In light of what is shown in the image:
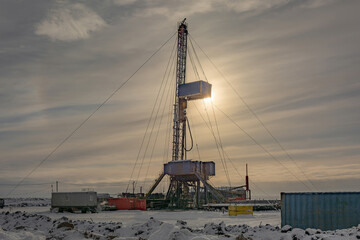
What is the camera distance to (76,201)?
2403 inches

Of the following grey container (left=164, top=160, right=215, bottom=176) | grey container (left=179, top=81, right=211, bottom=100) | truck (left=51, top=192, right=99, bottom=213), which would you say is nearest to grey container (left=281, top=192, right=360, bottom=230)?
truck (left=51, top=192, right=99, bottom=213)

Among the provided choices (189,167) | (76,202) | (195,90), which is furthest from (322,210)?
(195,90)

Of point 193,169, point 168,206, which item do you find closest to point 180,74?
point 193,169

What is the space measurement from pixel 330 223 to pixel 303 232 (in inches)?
290

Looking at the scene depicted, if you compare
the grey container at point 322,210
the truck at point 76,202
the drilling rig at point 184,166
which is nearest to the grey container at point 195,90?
the drilling rig at point 184,166

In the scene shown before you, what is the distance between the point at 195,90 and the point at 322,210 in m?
48.9

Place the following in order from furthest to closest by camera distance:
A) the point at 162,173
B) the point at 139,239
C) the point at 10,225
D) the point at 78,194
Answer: the point at 162,173 < the point at 78,194 < the point at 10,225 < the point at 139,239

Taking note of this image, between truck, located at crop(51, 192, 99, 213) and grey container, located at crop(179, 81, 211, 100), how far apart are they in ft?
89.9

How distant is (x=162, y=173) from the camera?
76.5 meters

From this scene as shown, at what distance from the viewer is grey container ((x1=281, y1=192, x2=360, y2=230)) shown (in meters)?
27.9

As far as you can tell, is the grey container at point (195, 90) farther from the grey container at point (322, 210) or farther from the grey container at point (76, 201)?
the grey container at point (322, 210)

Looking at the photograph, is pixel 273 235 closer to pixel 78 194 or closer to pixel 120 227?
pixel 120 227

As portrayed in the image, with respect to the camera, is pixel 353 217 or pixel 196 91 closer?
pixel 353 217

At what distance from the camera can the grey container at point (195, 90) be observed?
7444 cm
